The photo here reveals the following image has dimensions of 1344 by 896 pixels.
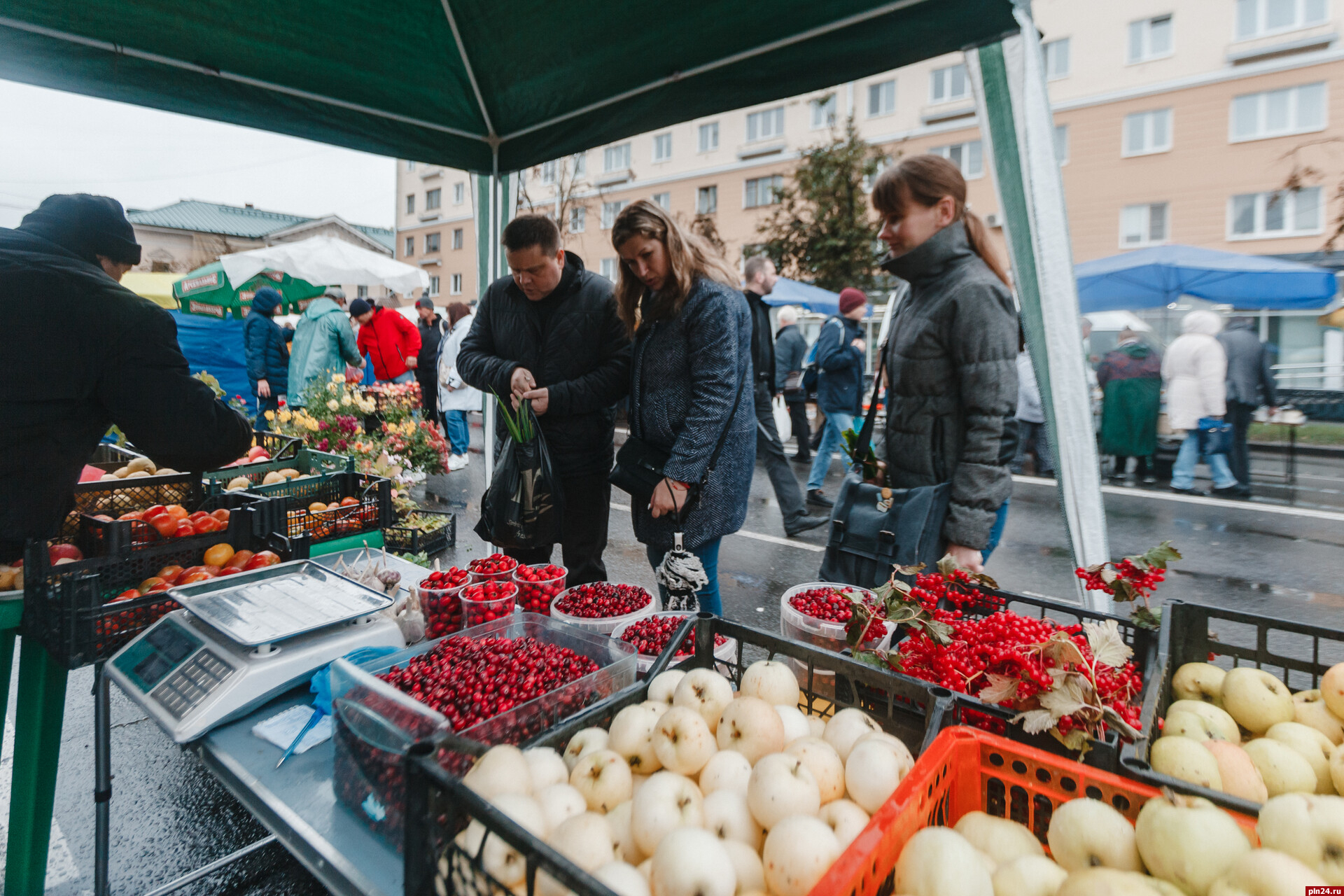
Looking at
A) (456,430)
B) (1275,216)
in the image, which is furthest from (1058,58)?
(456,430)

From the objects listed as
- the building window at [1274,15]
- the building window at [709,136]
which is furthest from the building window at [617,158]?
the building window at [1274,15]

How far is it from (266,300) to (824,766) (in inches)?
357

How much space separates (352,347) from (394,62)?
4.98m

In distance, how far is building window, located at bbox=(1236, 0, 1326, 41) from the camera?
20.0m

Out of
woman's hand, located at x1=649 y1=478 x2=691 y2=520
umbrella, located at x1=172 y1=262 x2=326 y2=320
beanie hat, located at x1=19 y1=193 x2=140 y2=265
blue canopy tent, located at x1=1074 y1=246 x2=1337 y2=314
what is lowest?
woman's hand, located at x1=649 y1=478 x2=691 y2=520

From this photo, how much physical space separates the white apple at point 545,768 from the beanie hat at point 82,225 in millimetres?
1915

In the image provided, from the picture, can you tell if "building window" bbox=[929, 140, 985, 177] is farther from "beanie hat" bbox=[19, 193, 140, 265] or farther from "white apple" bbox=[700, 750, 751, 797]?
"white apple" bbox=[700, 750, 751, 797]

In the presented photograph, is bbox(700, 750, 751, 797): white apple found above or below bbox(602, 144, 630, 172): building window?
below

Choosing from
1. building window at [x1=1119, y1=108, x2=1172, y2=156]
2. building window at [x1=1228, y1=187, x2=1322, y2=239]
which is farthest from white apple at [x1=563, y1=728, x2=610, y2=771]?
building window at [x1=1119, y1=108, x2=1172, y2=156]

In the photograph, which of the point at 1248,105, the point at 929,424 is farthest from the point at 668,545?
the point at 1248,105

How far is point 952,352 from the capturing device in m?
2.16

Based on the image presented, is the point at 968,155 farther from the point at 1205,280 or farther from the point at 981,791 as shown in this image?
the point at 981,791

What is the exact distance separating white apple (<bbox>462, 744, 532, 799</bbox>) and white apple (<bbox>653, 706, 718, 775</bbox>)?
0.21 metres

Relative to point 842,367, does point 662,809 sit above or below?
below
